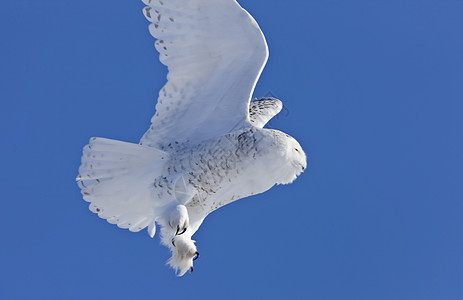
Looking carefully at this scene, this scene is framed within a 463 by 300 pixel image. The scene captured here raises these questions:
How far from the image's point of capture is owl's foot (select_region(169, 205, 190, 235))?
6320 millimetres

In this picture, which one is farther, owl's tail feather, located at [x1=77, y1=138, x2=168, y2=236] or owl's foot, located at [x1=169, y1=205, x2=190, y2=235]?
owl's tail feather, located at [x1=77, y1=138, x2=168, y2=236]

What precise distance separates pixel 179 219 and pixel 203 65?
1.23 metres

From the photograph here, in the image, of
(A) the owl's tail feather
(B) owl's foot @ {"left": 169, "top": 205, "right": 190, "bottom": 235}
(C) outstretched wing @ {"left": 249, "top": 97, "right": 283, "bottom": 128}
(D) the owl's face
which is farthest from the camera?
(C) outstretched wing @ {"left": 249, "top": 97, "right": 283, "bottom": 128}

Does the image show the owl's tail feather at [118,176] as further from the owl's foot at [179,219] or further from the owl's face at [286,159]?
the owl's face at [286,159]

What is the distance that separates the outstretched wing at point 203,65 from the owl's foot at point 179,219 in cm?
75

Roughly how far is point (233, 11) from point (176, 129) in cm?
114

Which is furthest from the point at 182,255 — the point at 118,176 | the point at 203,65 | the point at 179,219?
the point at 203,65

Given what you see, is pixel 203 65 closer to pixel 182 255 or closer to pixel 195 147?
pixel 195 147

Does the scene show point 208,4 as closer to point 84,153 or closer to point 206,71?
point 206,71

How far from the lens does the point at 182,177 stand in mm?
6574

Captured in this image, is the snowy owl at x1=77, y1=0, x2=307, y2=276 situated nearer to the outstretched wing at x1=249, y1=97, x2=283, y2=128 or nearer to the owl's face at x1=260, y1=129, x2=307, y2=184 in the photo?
the owl's face at x1=260, y1=129, x2=307, y2=184

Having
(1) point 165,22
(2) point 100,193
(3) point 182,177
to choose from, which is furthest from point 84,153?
(1) point 165,22

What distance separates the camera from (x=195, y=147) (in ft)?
22.5

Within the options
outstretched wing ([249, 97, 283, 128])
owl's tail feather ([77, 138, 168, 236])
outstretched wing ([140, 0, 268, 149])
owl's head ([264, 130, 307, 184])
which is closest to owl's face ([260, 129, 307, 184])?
owl's head ([264, 130, 307, 184])
